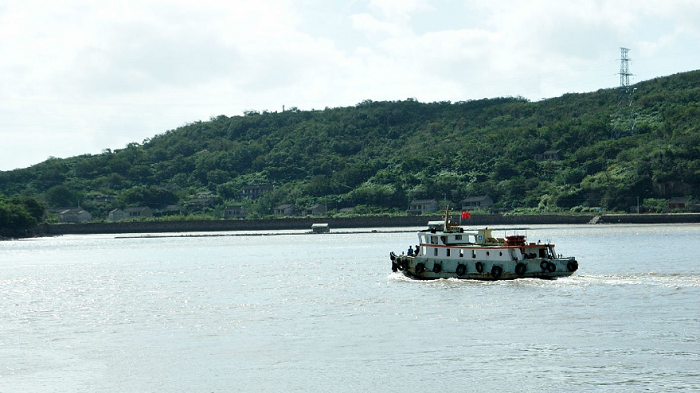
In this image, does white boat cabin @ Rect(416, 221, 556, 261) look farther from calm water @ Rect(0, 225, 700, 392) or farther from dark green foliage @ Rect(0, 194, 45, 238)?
dark green foliage @ Rect(0, 194, 45, 238)

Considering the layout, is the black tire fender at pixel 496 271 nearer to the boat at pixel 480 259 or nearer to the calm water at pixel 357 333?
the boat at pixel 480 259

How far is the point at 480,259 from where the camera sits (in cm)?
5638

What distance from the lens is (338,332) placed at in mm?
38562

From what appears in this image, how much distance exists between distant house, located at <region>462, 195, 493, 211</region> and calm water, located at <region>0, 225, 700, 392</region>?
119 m

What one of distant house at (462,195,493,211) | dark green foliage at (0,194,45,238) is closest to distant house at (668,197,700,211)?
distant house at (462,195,493,211)

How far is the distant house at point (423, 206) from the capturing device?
194 m

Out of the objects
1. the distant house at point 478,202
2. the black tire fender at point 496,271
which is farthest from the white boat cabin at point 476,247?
the distant house at point 478,202

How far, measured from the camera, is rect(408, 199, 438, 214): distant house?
194125 millimetres

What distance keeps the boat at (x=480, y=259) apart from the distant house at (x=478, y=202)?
129m

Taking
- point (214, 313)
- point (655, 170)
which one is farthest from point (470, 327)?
point (655, 170)

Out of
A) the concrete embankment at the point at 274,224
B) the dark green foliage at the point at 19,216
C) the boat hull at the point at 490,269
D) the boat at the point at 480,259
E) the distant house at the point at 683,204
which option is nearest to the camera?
the boat hull at the point at 490,269

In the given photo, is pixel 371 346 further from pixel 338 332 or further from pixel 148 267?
pixel 148 267

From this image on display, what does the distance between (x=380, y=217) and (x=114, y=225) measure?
59234 millimetres

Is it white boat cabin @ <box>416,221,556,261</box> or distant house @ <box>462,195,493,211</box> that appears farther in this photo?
distant house @ <box>462,195,493,211</box>
